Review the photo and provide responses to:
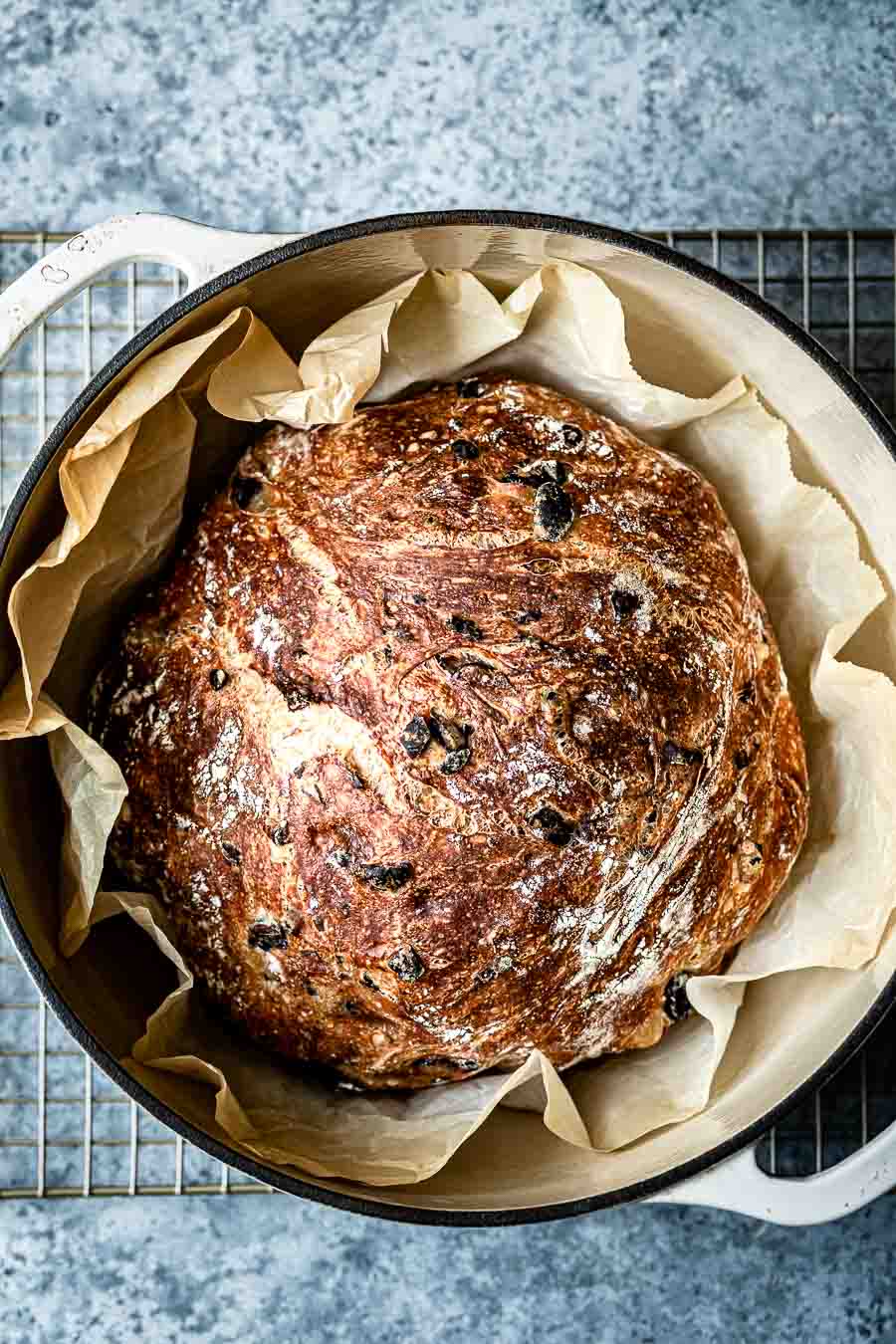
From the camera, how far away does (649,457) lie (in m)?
1.17

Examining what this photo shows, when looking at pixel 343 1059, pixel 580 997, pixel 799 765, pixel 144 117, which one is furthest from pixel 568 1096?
pixel 144 117

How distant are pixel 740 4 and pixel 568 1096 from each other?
1213 mm

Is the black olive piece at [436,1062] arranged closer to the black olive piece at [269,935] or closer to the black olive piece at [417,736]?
the black olive piece at [269,935]

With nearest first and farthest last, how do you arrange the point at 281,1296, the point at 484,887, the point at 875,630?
the point at 484,887, the point at 875,630, the point at 281,1296

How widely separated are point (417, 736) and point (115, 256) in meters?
0.47

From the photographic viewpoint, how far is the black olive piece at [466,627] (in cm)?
109

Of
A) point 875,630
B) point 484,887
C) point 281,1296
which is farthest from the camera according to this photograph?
point 281,1296

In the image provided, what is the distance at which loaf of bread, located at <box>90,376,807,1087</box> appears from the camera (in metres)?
1.09

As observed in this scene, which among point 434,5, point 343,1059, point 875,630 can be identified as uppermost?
point 434,5

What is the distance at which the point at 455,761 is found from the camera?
42.4 inches

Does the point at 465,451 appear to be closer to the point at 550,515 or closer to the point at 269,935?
the point at 550,515

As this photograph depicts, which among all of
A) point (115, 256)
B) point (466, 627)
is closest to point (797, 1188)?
point (466, 627)

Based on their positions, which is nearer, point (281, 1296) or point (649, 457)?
point (649, 457)

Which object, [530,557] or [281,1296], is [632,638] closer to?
[530,557]
